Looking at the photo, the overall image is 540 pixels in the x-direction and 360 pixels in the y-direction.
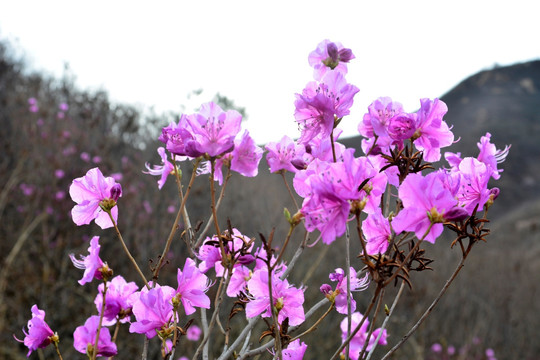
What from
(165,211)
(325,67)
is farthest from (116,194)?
(165,211)

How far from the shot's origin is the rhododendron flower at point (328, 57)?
3.80 ft

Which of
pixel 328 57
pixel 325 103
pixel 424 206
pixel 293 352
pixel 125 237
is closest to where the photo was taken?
pixel 424 206

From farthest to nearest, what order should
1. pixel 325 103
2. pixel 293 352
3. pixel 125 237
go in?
pixel 125 237
pixel 293 352
pixel 325 103

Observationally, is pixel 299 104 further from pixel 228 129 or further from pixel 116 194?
pixel 116 194

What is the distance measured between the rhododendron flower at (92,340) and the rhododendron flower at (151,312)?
14 cm

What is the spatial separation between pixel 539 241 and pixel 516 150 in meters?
14.9

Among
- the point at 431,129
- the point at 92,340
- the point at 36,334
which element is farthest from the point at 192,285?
the point at 431,129

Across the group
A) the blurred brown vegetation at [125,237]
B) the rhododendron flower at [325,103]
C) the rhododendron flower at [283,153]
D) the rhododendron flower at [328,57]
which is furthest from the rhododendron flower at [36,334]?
the rhododendron flower at [328,57]

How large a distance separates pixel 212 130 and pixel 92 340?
26.8 inches

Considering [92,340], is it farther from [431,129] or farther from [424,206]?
[431,129]

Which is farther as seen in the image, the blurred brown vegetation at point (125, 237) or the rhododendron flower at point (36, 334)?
the blurred brown vegetation at point (125, 237)

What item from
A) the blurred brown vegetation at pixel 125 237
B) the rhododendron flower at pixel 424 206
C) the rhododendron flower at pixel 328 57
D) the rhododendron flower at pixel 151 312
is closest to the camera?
the rhododendron flower at pixel 424 206

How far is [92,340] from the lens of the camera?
112 centimetres

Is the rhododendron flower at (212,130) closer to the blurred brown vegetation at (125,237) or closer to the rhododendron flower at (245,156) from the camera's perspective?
the rhododendron flower at (245,156)
